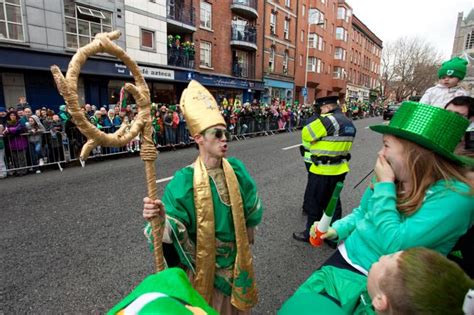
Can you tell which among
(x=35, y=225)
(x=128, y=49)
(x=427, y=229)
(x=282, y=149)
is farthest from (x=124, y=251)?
(x=128, y=49)

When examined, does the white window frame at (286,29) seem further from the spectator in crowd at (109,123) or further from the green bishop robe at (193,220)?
the green bishop robe at (193,220)

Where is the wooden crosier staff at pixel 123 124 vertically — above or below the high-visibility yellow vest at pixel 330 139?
above

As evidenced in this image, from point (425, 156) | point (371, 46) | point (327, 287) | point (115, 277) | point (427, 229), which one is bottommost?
point (115, 277)

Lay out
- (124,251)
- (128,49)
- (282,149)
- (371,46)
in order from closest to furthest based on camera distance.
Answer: (124,251), (282,149), (128,49), (371,46)

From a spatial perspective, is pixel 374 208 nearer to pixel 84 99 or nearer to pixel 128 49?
pixel 84 99

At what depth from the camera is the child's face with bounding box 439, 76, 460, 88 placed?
3.42 meters

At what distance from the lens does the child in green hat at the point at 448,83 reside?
332 centimetres

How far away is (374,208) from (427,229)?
23cm

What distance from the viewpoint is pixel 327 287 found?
1363mm

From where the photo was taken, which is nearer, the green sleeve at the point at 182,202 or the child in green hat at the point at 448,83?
the green sleeve at the point at 182,202

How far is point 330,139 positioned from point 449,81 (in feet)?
5.06

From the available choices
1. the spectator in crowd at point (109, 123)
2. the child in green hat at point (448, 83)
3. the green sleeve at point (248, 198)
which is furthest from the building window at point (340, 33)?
the green sleeve at point (248, 198)

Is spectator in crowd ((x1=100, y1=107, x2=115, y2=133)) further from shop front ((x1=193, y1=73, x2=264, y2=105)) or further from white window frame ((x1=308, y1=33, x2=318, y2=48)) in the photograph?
white window frame ((x1=308, y1=33, x2=318, y2=48))

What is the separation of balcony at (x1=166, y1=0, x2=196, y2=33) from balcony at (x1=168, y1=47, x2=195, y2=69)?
149 centimetres
